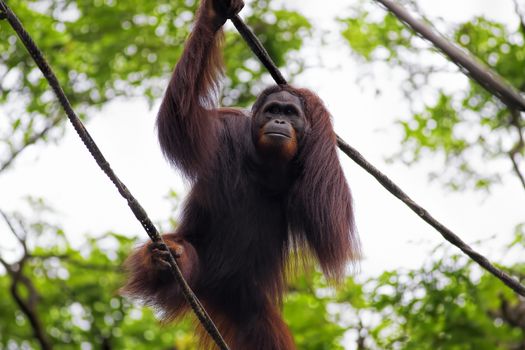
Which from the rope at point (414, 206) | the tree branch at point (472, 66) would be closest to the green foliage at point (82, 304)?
the rope at point (414, 206)

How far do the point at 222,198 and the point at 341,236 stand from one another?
800 millimetres

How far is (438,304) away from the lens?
22.5 ft

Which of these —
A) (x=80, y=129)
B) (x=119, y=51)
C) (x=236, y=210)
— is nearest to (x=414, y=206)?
(x=236, y=210)

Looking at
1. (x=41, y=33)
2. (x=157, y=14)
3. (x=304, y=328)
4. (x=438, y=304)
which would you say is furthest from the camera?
(x=157, y=14)

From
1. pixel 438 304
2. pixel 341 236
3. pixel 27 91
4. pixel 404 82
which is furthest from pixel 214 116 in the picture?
pixel 27 91

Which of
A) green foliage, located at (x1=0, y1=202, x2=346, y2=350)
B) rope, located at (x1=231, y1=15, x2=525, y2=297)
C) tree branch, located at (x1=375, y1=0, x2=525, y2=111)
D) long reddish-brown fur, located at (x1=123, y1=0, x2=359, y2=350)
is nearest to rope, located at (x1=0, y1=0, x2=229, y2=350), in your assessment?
long reddish-brown fur, located at (x1=123, y1=0, x2=359, y2=350)

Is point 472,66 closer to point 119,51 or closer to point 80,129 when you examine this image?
point 80,129

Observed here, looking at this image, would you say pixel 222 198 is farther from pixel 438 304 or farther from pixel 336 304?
pixel 336 304

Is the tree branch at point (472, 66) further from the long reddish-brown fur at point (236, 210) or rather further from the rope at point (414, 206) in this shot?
the long reddish-brown fur at point (236, 210)

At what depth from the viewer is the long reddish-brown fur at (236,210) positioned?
5020 millimetres

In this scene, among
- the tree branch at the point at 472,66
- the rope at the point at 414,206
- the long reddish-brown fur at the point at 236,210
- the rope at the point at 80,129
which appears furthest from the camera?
the long reddish-brown fur at the point at 236,210

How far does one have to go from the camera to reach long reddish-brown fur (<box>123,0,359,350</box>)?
16.5ft

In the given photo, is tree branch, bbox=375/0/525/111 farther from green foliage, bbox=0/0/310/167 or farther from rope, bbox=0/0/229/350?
green foliage, bbox=0/0/310/167

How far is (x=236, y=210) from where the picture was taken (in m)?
5.32
